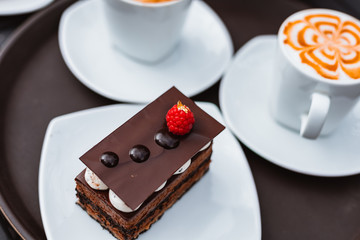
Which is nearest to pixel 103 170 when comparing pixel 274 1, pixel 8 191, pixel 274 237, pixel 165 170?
pixel 165 170

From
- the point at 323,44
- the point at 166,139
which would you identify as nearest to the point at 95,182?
the point at 166,139

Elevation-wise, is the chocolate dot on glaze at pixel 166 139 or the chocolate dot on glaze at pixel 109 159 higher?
the chocolate dot on glaze at pixel 109 159

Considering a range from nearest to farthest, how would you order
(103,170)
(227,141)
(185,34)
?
(103,170)
(227,141)
(185,34)

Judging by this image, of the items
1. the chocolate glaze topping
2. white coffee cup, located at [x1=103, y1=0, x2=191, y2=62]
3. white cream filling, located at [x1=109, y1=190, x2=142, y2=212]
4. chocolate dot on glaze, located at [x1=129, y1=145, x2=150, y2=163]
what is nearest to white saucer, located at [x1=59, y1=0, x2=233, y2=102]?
white coffee cup, located at [x1=103, y1=0, x2=191, y2=62]

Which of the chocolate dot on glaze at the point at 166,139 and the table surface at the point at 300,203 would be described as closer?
the chocolate dot on glaze at the point at 166,139

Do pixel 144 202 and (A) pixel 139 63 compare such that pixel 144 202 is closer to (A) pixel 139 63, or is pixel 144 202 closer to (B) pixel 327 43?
(A) pixel 139 63

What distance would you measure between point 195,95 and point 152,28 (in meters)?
0.32

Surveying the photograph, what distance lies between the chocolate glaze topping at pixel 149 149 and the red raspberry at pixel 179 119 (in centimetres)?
4

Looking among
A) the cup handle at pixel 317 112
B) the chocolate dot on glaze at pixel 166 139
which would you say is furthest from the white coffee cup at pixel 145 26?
the cup handle at pixel 317 112

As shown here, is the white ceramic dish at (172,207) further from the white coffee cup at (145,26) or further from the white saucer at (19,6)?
the white saucer at (19,6)

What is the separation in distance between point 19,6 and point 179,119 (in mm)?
1011

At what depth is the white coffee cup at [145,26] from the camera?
1711mm

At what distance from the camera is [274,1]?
7.44 ft

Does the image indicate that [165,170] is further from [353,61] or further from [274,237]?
[353,61]
